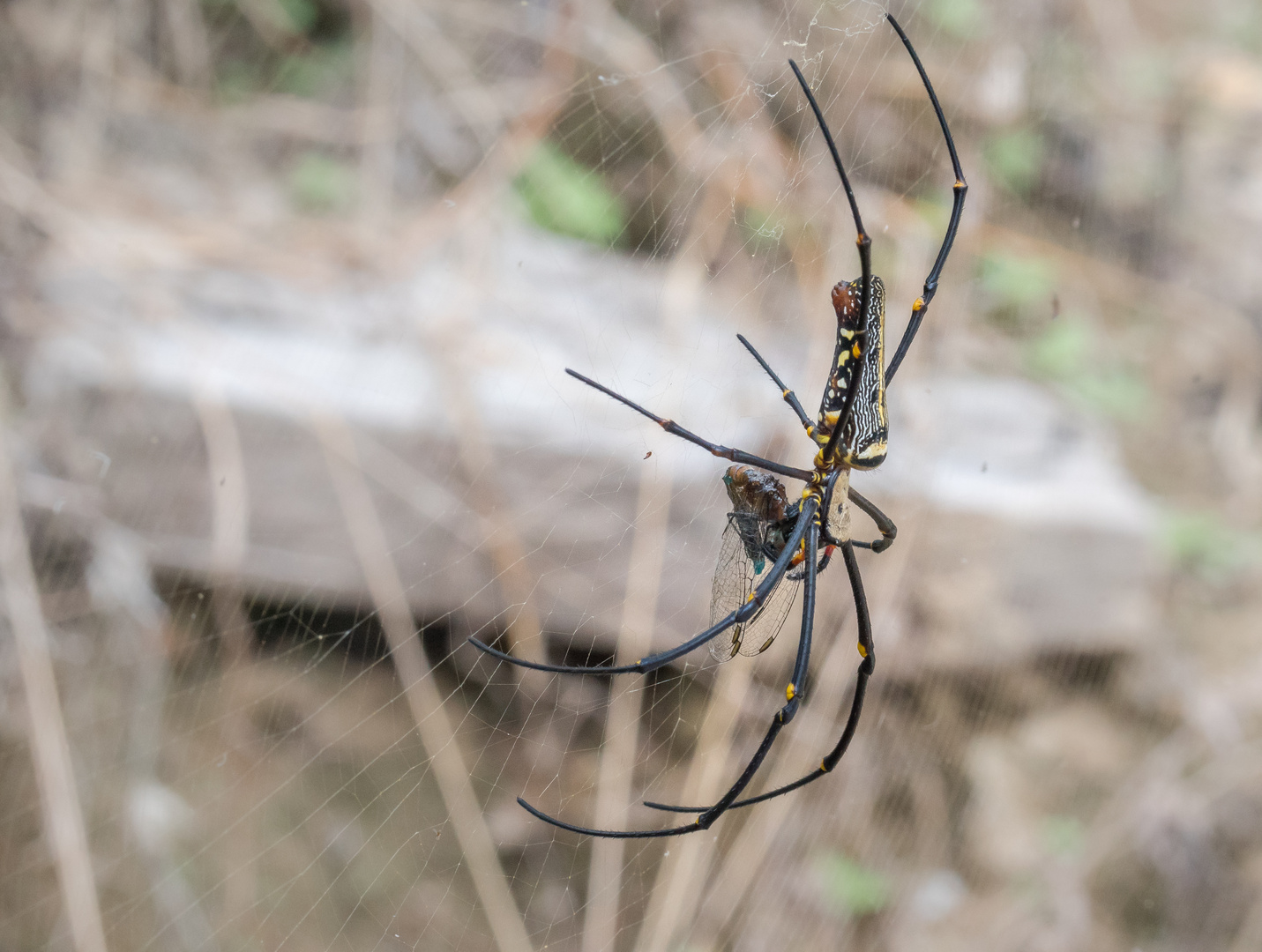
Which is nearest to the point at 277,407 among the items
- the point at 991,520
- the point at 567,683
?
the point at 567,683

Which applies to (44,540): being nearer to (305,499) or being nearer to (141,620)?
(141,620)

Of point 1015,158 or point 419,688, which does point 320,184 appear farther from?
point 1015,158

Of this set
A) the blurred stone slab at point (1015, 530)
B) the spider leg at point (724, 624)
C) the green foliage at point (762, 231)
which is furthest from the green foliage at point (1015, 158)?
the spider leg at point (724, 624)

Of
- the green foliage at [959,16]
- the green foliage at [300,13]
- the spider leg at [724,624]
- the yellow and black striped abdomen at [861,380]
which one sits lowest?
the spider leg at [724,624]

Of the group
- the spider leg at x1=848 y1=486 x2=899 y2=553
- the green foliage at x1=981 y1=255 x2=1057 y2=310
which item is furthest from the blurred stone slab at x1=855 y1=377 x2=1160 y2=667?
the spider leg at x1=848 y1=486 x2=899 y2=553

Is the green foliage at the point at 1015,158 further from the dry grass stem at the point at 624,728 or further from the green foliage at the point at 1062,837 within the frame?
the green foliage at the point at 1062,837

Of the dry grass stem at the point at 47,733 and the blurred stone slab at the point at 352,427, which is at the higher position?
the blurred stone slab at the point at 352,427

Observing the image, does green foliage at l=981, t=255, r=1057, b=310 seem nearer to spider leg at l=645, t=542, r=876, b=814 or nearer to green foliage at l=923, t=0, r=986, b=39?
green foliage at l=923, t=0, r=986, b=39
